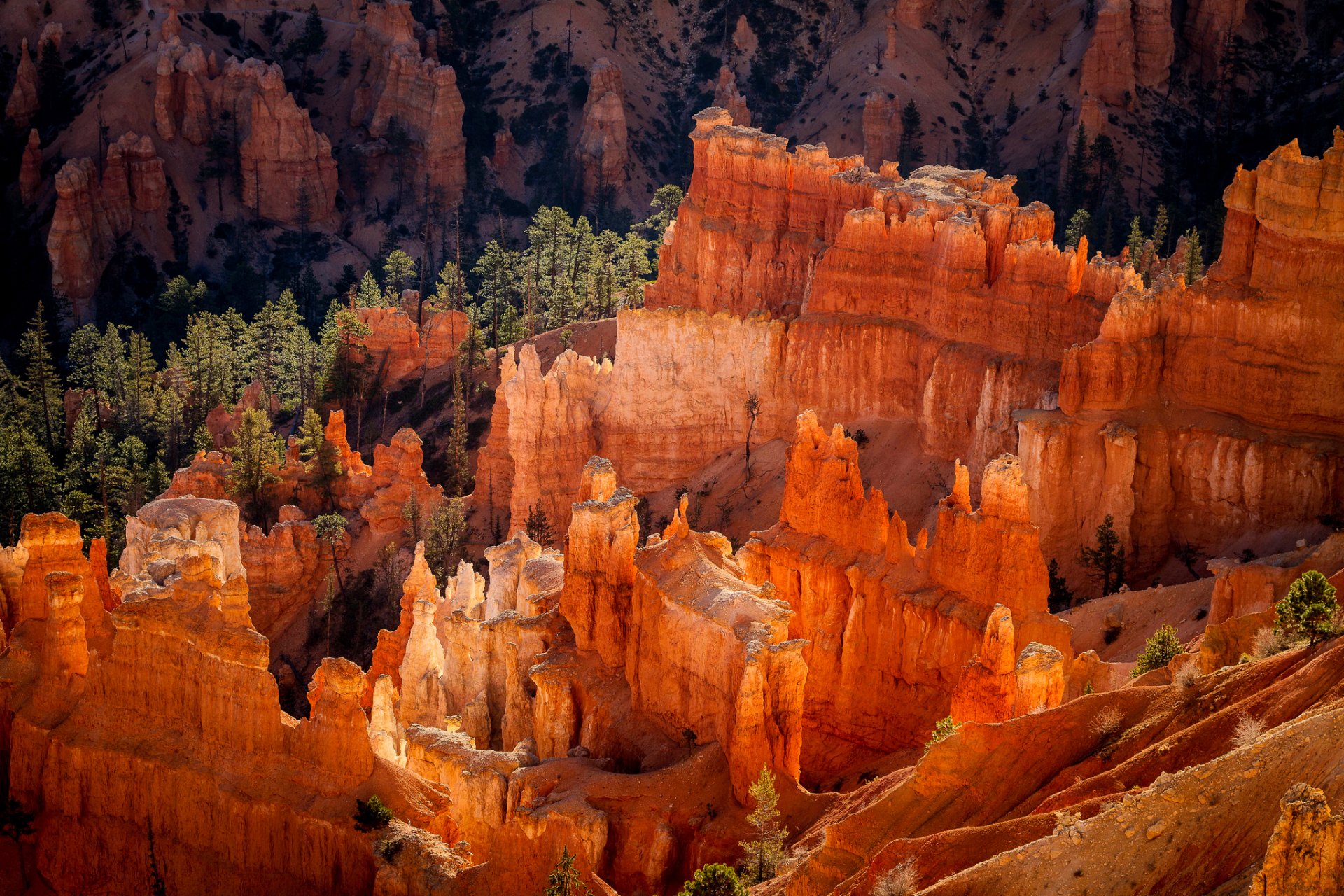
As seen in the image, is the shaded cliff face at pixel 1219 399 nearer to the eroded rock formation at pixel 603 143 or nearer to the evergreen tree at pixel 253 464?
the evergreen tree at pixel 253 464

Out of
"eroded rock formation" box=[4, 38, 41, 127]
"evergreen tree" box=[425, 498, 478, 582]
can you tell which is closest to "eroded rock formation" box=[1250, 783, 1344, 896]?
"evergreen tree" box=[425, 498, 478, 582]

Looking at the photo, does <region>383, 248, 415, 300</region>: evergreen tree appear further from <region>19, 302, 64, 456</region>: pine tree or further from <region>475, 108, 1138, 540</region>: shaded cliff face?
<region>475, 108, 1138, 540</region>: shaded cliff face

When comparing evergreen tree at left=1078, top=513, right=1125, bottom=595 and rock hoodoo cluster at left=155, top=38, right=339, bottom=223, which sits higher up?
rock hoodoo cluster at left=155, top=38, right=339, bottom=223

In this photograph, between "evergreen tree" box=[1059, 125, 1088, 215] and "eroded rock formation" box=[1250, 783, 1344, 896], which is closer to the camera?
"eroded rock formation" box=[1250, 783, 1344, 896]

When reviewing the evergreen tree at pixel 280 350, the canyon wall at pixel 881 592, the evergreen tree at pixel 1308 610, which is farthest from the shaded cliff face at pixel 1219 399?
the evergreen tree at pixel 280 350

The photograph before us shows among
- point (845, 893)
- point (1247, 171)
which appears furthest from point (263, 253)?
point (845, 893)

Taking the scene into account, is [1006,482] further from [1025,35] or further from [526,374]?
[1025,35]
